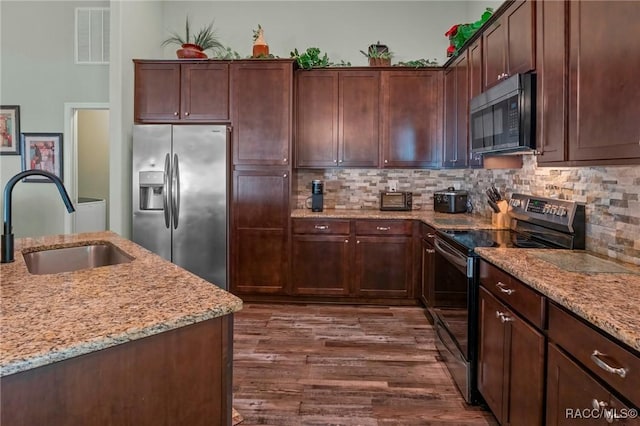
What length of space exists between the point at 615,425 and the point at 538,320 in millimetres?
477

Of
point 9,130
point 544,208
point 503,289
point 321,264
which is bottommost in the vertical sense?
point 321,264

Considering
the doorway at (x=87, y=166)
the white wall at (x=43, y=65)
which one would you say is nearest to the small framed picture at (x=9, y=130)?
the white wall at (x=43, y=65)

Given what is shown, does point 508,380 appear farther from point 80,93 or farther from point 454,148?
point 80,93

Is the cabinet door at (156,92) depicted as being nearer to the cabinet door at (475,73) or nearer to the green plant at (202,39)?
the green plant at (202,39)

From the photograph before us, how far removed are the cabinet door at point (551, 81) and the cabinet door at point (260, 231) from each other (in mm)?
2419

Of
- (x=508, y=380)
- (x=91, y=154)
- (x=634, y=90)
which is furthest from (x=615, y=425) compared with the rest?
(x=91, y=154)

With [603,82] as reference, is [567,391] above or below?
below

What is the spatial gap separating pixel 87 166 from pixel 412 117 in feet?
14.4

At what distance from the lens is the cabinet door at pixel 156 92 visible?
411 cm

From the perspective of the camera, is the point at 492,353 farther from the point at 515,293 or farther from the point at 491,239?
the point at 491,239

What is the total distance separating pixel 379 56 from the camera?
427 centimetres

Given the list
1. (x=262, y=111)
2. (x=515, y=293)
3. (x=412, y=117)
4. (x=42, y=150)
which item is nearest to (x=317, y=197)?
(x=262, y=111)

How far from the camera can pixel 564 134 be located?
1.94 meters

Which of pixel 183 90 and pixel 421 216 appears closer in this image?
pixel 421 216
